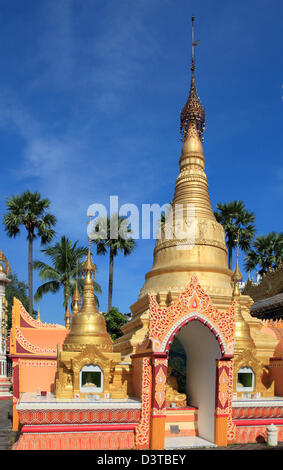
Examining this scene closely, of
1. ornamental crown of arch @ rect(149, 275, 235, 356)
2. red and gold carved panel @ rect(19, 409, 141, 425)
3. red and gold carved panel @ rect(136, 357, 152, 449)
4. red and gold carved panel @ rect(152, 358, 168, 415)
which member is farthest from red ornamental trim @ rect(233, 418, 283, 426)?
red and gold carved panel @ rect(19, 409, 141, 425)

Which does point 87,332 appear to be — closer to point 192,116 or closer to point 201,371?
point 201,371

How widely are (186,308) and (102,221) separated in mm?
21295

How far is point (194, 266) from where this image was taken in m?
18.5

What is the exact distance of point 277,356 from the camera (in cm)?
1588

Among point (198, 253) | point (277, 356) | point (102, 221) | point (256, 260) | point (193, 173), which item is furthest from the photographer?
point (256, 260)

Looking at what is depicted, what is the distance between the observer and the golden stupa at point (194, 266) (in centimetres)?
1598

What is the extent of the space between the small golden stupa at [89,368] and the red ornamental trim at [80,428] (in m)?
1.46

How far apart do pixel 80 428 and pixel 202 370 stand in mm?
4284

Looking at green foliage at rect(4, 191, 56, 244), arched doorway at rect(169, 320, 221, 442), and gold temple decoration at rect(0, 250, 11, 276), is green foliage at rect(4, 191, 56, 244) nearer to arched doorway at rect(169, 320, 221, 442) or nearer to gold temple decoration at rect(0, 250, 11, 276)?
gold temple decoration at rect(0, 250, 11, 276)

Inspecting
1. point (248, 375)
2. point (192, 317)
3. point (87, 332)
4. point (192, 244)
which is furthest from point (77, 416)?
point (192, 244)

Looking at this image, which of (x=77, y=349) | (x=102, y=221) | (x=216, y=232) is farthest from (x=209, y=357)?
(x=102, y=221)

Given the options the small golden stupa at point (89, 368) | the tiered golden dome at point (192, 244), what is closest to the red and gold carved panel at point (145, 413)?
the small golden stupa at point (89, 368)

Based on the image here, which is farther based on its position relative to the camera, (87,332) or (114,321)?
(114,321)

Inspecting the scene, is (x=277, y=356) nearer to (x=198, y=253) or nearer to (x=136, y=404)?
(x=198, y=253)
